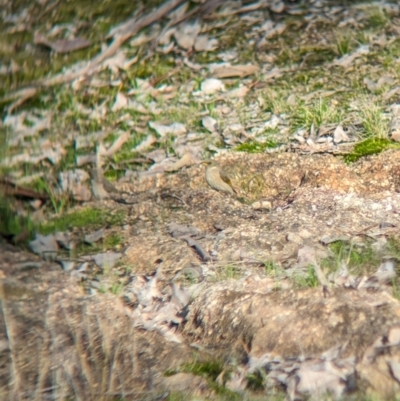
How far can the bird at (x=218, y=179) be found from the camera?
3803 mm

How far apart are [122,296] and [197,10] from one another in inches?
113

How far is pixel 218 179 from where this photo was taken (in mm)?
3863

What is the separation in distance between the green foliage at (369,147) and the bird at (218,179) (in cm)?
64

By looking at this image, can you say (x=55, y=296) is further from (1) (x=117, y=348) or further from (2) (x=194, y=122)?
(2) (x=194, y=122)

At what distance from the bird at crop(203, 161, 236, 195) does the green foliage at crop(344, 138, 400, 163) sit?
2.10 feet

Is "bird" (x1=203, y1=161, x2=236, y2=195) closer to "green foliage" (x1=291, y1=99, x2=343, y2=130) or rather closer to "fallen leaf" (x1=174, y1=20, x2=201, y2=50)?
"green foliage" (x1=291, y1=99, x2=343, y2=130)

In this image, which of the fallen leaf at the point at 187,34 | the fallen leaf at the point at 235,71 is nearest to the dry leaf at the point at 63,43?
the fallen leaf at the point at 187,34

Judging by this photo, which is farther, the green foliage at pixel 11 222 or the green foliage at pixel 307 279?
the green foliage at pixel 11 222

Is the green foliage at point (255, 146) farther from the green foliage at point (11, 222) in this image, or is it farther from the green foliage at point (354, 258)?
the green foliage at point (11, 222)

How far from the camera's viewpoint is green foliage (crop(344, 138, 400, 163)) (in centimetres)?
380

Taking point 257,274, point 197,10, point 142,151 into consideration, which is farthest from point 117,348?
point 197,10

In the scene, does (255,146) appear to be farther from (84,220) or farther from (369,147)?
(84,220)

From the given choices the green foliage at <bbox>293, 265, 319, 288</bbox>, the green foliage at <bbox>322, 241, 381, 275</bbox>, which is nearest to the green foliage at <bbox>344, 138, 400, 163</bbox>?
the green foliage at <bbox>322, 241, 381, 275</bbox>

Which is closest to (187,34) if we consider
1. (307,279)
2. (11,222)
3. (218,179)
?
(218,179)
